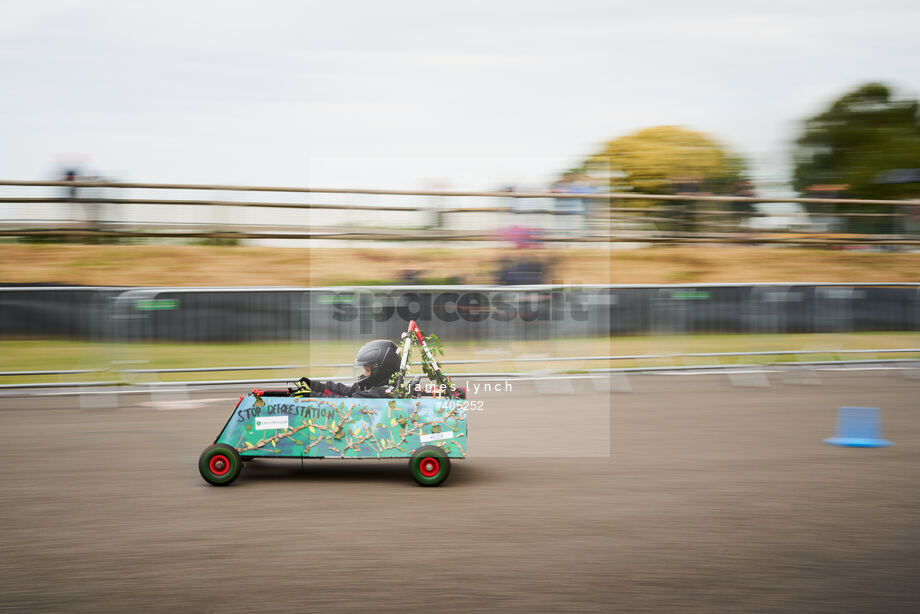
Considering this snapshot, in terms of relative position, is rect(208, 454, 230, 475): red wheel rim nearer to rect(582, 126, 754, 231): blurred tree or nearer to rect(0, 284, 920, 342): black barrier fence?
rect(0, 284, 920, 342): black barrier fence

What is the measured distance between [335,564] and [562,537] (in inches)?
56.1

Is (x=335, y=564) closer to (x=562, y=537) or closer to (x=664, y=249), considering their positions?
(x=562, y=537)

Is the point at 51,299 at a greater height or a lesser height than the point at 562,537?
greater

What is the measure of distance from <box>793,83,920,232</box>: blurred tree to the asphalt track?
63.5 ft

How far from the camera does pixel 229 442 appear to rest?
6.20m

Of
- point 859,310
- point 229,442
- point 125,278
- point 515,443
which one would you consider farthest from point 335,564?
point 125,278

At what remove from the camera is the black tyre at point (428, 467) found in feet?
20.3

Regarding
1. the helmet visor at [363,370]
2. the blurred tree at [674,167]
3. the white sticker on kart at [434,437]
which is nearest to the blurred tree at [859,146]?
the blurred tree at [674,167]

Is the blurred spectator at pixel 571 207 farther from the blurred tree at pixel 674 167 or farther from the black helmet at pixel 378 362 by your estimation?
the black helmet at pixel 378 362

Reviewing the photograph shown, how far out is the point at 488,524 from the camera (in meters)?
5.26

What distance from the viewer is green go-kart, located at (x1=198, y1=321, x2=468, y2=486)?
615 centimetres

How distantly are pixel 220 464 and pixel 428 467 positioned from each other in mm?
1588

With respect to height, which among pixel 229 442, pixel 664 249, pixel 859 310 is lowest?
pixel 229 442

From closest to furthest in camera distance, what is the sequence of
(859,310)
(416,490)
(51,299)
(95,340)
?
(416,490) < (95,340) < (51,299) < (859,310)
